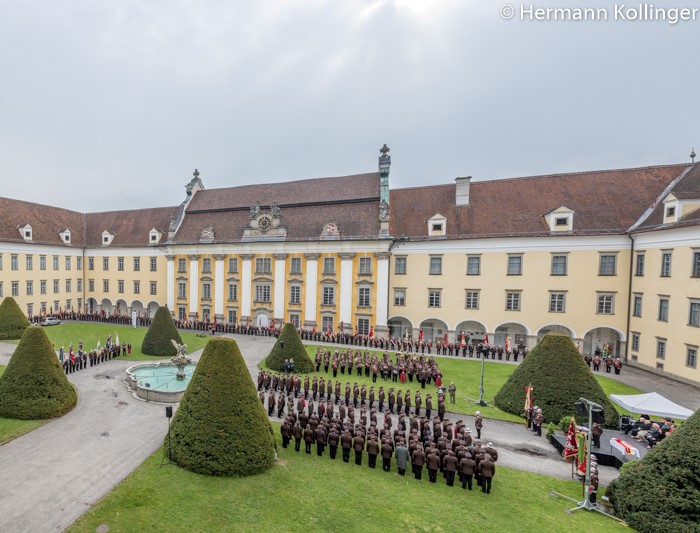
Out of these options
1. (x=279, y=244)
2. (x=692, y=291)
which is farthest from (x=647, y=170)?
(x=279, y=244)

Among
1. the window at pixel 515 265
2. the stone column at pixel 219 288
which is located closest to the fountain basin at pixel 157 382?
the stone column at pixel 219 288

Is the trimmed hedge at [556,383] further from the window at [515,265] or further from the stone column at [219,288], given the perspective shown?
the stone column at [219,288]

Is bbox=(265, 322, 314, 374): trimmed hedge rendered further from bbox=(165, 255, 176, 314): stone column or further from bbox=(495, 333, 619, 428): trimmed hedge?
bbox=(165, 255, 176, 314): stone column

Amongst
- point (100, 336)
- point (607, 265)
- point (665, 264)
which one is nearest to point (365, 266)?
point (607, 265)

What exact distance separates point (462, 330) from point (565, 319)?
26.2ft

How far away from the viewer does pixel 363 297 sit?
33.4 m

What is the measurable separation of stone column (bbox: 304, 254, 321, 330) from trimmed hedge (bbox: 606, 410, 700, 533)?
2772 centimetres

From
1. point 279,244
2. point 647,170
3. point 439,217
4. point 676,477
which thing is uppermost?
point 647,170

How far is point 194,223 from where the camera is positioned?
1601 inches

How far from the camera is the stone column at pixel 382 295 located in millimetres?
32500

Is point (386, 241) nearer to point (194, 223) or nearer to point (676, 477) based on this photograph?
point (194, 223)

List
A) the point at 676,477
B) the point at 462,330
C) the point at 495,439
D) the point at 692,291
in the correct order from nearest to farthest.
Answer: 1. the point at 676,477
2. the point at 495,439
3. the point at 692,291
4. the point at 462,330

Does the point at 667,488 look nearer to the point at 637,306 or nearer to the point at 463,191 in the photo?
the point at 637,306

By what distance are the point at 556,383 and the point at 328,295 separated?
22378mm
